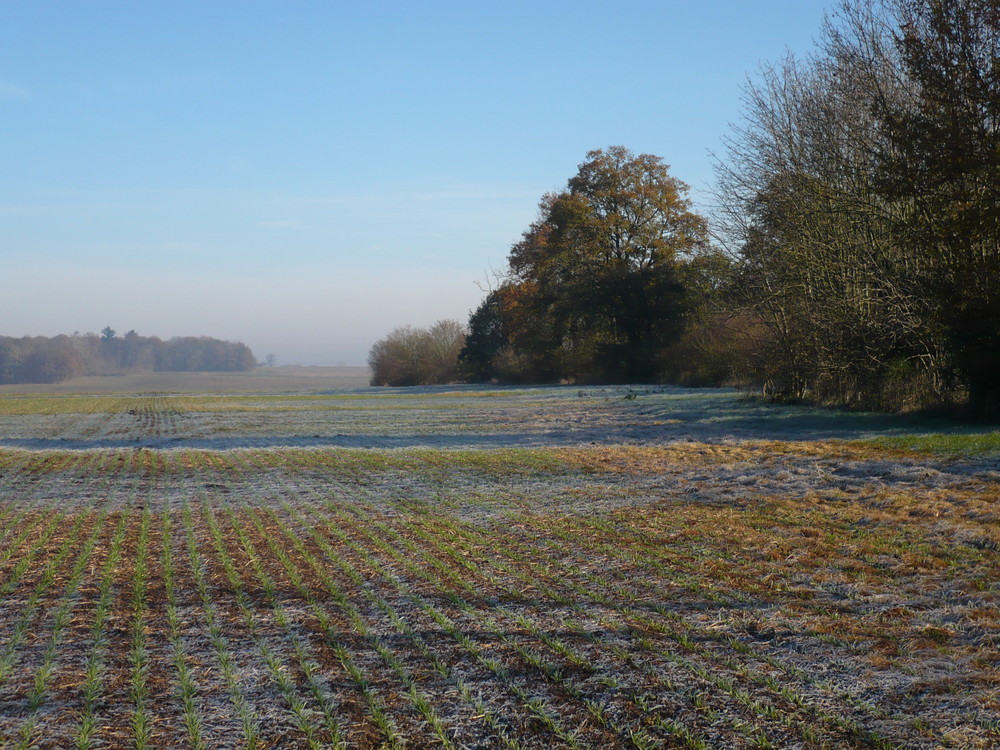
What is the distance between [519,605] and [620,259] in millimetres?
42181

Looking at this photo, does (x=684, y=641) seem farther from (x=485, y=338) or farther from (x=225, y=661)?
(x=485, y=338)

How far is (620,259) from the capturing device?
154 feet

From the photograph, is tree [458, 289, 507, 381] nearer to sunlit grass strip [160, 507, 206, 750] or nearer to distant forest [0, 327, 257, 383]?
sunlit grass strip [160, 507, 206, 750]

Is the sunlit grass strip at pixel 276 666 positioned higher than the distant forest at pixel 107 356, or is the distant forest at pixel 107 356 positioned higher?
the distant forest at pixel 107 356

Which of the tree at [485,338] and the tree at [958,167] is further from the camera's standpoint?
the tree at [485,338]

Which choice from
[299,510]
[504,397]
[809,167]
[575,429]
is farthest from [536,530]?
[504,397]

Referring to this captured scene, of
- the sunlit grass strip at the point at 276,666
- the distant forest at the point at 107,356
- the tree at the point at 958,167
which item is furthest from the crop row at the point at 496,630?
the distant forest at the point at 107,356

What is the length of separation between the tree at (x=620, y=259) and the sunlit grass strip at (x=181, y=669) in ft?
131

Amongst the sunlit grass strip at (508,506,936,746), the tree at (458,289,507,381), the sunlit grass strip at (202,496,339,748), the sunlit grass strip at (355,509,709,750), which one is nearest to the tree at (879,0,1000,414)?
the sunlit grass strip at (508,506,936,746)

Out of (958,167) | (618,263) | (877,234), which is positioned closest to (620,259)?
(618,263)

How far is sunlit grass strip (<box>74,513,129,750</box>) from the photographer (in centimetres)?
419

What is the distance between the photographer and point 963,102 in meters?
14.9

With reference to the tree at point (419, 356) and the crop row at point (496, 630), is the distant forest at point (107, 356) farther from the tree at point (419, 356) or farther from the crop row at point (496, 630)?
the crop row at point (496, 630)

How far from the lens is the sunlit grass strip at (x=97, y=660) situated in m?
4.19
